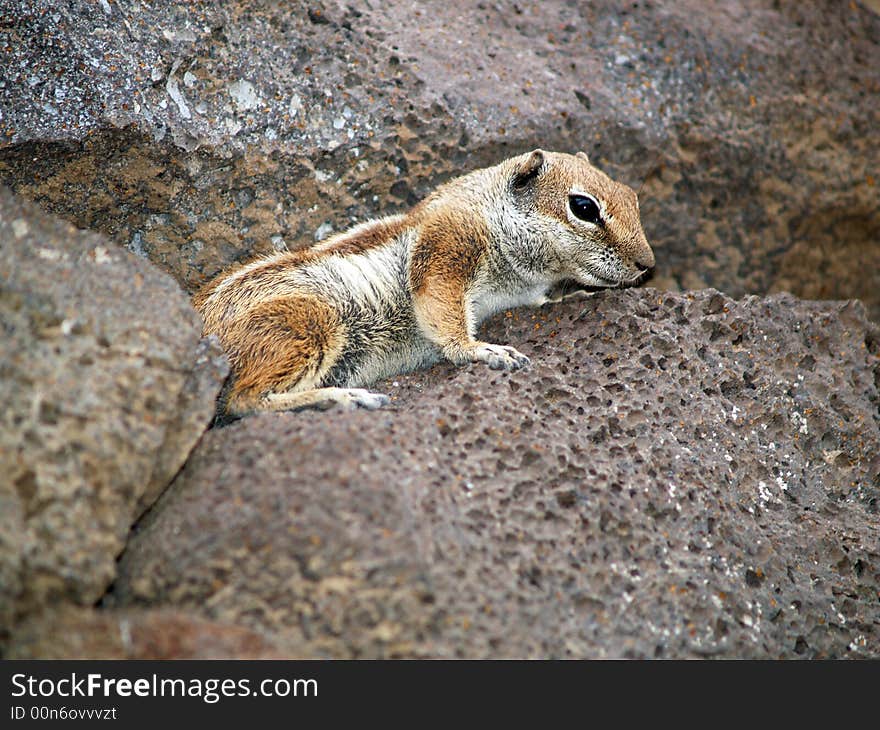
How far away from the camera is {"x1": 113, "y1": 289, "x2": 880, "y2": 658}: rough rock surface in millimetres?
4094

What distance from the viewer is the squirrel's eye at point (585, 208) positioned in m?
6.13

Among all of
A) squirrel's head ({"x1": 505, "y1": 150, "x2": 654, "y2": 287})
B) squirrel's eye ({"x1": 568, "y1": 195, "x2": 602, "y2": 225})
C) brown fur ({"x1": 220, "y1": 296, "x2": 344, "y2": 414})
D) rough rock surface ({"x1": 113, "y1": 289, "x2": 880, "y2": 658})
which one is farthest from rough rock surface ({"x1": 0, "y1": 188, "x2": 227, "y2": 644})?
squirrel's eye ({"x1": 568, "y1": 195, "x2": 602, "y2": 225})

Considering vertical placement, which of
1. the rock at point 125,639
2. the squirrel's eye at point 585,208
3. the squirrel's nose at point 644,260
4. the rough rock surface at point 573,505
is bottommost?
the rock at point 125,639

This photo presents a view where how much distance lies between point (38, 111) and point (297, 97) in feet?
5.74

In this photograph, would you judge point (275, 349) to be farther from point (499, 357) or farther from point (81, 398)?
point (81, 398)

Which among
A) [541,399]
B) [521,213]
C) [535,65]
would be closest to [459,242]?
[521,213]

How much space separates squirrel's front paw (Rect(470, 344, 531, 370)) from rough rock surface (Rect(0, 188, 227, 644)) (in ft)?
5.18

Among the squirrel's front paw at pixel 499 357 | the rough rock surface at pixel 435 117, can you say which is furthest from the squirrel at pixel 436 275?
the rough rock surface at pixel 435 117

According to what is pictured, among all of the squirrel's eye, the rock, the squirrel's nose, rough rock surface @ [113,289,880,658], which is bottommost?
the rock

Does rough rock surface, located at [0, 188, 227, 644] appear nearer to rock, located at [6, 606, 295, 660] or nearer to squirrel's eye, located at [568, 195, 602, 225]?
rock, located at [6, 606, 295, 660]

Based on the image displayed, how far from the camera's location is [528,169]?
6234 millimetres

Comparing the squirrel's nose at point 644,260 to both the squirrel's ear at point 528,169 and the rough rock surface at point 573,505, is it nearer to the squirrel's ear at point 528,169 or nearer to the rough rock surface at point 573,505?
the rough rock surface at point 573,505

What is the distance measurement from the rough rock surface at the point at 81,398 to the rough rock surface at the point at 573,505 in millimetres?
287

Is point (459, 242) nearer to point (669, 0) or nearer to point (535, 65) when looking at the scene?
point (535, 65)
